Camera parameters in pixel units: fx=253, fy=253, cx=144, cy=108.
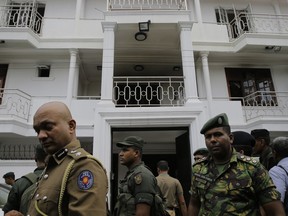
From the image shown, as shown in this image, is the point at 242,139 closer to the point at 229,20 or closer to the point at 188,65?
the point at 188,65

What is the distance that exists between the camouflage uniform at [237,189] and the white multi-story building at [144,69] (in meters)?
4.40

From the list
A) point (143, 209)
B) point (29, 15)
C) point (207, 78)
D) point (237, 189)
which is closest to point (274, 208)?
point (237, 189)

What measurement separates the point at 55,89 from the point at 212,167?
842 cm

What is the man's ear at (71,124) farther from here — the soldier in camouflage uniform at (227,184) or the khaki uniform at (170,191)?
the khaki uniform at (170,191)

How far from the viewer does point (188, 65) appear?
745 centimetres

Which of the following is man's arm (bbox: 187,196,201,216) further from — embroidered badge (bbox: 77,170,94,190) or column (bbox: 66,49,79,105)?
column (bbox: 66,49,79,105)

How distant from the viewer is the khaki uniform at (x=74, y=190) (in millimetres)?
1131

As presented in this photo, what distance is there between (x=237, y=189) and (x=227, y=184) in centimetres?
8

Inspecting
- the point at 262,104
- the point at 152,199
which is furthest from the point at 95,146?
the point at 262,104

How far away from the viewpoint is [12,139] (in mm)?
8555

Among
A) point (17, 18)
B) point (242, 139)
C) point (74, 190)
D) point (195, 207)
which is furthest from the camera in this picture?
point (17, 18)

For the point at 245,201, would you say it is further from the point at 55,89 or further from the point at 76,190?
the point at 55,89

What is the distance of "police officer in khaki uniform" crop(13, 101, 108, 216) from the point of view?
3.76 ft

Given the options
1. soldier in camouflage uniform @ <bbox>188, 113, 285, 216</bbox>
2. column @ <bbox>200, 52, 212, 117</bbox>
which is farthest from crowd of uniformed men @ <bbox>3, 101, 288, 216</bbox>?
column @ <bbox>200, 52, 212, 117</bbox>
